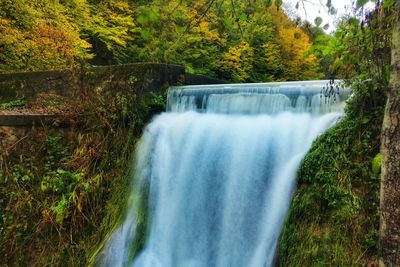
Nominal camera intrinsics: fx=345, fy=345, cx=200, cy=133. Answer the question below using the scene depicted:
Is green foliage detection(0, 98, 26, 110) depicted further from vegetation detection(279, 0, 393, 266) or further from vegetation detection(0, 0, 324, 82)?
vegetation detection(279, 0, 393, 266)

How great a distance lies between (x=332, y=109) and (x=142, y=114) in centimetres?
297

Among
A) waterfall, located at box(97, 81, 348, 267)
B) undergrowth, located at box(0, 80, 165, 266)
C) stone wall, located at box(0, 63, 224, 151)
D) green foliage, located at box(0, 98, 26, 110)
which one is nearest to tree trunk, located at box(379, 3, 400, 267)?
waterfall, located at box(97, 81, 348, 267)

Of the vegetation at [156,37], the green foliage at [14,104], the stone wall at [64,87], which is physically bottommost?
the green foliage at [14,104]

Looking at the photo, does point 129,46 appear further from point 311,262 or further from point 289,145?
point 311,262

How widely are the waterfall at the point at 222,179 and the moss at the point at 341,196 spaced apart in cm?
23

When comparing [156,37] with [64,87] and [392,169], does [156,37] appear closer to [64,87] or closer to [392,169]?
[392,169]

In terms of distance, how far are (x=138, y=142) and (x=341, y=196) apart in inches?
124

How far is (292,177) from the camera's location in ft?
12.1

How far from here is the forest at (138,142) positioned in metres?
1.80

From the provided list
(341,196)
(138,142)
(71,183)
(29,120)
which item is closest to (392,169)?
(341,196)

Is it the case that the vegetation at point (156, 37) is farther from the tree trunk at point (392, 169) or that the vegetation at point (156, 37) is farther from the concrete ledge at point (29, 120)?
the concrete ledge at point (29, 120)

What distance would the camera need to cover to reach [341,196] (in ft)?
10.7

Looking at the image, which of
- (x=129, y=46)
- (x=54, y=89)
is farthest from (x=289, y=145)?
(x=129, y=46)

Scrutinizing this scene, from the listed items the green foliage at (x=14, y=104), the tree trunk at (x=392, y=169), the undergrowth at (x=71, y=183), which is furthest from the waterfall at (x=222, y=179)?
the green foliage at (x=14, y=104)
